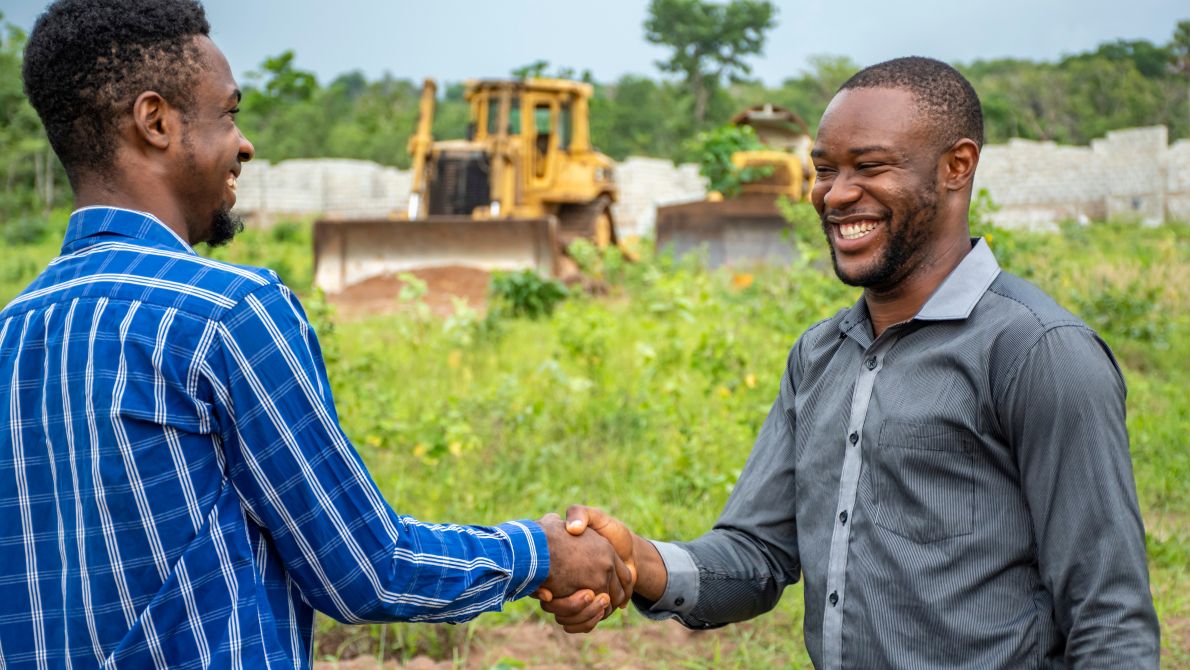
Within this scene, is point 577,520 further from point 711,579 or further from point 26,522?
point 26,522

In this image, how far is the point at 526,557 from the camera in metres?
2.06

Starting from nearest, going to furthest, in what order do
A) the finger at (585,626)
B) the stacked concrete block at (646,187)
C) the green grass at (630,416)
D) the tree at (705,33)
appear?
the finger at (585,626) < the green grass at (630,416) < the stacked concrete block at (646,187) < the tree at (705,33)

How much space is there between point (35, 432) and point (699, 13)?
41733 mm

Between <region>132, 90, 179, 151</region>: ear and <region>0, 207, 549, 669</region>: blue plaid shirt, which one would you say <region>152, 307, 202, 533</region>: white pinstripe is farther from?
<region>132, 90, 179, 151</region>: ear

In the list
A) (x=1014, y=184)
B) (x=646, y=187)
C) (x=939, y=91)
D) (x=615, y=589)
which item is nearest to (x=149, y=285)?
(x=615, y=589)

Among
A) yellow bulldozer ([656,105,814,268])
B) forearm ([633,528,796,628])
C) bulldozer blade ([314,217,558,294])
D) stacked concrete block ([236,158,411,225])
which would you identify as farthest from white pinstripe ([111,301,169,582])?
stacked concrete block ([236,158,411,225])

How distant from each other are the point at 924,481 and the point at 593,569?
2.56 ft

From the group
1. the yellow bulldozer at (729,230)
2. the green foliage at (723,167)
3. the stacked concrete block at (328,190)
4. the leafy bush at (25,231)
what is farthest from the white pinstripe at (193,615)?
the stacked concrete block at (328,190)

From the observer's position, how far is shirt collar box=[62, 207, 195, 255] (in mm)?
1667

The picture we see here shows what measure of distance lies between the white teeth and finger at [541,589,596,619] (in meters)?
0.91

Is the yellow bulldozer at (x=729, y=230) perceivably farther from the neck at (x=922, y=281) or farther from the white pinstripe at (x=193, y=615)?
the white pinstripe at (x=193, y=615)

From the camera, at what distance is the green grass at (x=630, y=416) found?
4035 mm

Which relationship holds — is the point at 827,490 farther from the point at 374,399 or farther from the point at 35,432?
the point at 374,399

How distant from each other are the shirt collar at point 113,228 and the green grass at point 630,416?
7.73 ft
